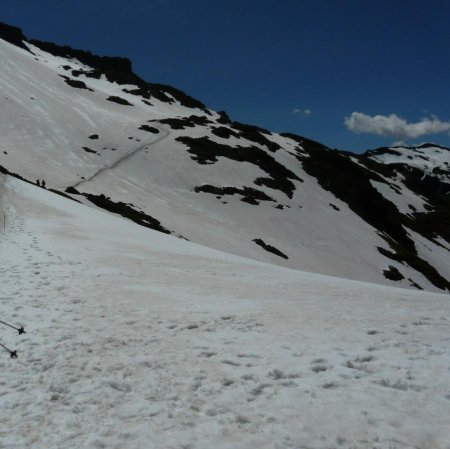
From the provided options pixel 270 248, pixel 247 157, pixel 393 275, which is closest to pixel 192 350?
pixel 270 248

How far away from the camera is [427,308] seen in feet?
40.7

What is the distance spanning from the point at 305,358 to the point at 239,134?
101 meters

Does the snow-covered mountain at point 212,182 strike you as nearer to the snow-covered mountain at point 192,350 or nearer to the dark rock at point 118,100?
the dark rock at point 118,100

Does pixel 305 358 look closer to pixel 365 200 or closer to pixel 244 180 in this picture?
pixel 244 180

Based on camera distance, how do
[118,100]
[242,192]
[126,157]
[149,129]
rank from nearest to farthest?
[242,192] → [126,157] → [149,129] → [118,100]

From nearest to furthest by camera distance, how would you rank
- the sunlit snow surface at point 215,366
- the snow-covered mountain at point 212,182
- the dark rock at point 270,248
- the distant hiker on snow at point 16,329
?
the sunlit snow surface at point 215,366 < the distant hiker on snow at point 16,329 < the dark rock at point 270,248 < the snow-covered mountain at point 212,182

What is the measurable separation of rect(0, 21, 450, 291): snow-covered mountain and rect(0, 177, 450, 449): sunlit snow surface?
3301 centimetres

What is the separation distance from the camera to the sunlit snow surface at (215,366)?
5.80 metres

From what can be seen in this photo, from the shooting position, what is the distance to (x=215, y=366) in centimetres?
795

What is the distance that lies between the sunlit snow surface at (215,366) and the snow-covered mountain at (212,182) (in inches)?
1300

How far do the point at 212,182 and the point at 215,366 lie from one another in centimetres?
6761

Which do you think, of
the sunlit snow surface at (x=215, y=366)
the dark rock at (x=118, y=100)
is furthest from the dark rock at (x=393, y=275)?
the dark rock at (x=118, y=100)

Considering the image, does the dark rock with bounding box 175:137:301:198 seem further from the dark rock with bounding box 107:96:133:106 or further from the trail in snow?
the dark rock with bounding box 107:96:133:106

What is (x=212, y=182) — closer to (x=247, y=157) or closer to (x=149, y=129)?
(x=247, y=157)
